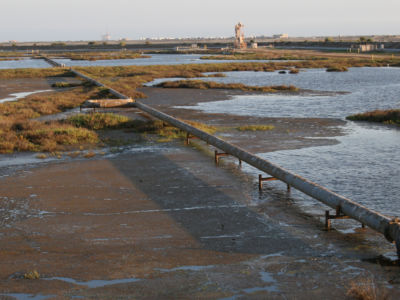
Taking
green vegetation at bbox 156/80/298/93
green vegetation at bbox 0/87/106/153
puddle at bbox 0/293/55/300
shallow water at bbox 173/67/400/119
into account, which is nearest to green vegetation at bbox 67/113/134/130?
green vegetation at bbox 0/87/106/153

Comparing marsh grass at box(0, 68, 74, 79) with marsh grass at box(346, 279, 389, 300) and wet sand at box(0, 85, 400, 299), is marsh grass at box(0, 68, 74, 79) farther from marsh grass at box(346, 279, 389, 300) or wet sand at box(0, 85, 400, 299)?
marsh grass at box(346, 279, 389, 300)

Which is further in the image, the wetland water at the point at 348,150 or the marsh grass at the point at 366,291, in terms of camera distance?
the wetland water at the point at 348,150

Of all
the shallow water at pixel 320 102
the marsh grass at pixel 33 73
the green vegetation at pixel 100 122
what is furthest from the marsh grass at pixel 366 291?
the marsh grass at pixel 33 73

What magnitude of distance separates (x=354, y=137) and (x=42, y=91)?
100 ft

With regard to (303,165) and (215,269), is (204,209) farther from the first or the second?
(303,165)

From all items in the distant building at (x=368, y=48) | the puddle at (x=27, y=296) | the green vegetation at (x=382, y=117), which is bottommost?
the puddle at (x=27, y=296)

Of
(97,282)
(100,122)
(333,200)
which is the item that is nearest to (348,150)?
(333,200)

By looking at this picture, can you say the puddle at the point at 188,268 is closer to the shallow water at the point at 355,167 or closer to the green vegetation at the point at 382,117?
the shallow water at the point at 355,167

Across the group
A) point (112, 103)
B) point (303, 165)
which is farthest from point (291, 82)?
point (303, 165)

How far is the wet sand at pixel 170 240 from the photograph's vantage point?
8.03 meters

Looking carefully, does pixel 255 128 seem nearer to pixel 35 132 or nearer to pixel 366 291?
pixel 35 132

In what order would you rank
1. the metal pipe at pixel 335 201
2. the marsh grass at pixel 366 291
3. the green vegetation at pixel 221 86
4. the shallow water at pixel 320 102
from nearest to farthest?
the marsh grass at pixel 366 291 → the metal pipe at pixel 335 201 → the shallow water at pixel 320 102 → the green vegetation at pixel 221 86

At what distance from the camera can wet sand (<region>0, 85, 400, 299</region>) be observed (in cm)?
803

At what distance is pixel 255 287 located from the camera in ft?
26.1
